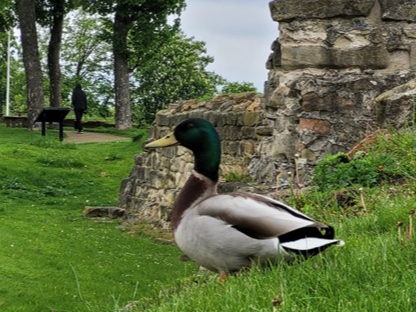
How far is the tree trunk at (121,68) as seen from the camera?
2970 centimetres

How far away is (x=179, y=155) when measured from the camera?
12.1 meters

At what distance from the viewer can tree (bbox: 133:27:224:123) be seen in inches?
1506

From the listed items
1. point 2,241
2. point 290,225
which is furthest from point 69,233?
point 290,225

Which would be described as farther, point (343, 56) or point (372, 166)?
point (343, 56)

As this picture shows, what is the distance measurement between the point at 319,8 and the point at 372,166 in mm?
1779

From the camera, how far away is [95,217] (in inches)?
527

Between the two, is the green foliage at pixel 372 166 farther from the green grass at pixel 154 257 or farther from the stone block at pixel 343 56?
the stone block at pixel 343 56

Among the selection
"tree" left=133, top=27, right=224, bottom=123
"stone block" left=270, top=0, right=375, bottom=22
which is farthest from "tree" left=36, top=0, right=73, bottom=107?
"stone block" left=270, top=0, right=375, bottom=22

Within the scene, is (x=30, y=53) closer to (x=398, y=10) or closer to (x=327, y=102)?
(x=327, y=102)

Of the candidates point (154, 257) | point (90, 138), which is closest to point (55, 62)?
point (90, 138)

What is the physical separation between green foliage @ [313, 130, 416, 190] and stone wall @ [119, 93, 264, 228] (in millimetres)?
1605

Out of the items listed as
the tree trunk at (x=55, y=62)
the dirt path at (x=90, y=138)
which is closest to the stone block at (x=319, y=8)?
the dirt path at (x=90, y=138)

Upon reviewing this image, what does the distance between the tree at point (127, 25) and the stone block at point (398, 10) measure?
22655 millimetres

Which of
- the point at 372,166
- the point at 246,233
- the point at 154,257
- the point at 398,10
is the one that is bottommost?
the point at 154,257
